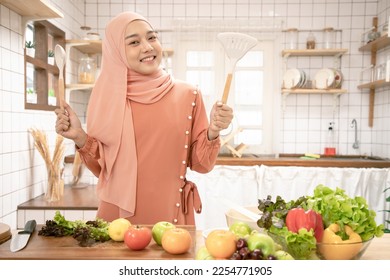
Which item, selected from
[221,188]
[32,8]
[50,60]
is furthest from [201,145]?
[50,60]

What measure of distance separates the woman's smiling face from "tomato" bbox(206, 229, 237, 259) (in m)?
0.56

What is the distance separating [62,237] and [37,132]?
119 cm

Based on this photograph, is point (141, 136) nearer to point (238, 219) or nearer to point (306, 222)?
point (238, 219)

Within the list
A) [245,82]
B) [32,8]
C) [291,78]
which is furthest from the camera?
[245,82]

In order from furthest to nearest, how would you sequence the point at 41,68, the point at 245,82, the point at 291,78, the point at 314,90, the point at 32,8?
1. the point at 245,82
2. the point at 291,78
3. the point at 314,90
4. the point at 41,68
5. the point at 32,8

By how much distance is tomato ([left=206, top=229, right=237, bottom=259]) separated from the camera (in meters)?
0.64

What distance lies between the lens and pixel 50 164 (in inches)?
75.6

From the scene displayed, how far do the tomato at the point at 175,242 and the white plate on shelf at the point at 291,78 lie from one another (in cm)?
224

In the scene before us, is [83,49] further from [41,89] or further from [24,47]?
[24,47]

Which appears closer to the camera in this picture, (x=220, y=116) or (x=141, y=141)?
(x=220, y=116)

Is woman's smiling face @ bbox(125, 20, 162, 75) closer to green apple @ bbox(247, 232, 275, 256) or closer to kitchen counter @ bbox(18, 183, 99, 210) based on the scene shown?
green apple @ bbox(247, 232, 275, 256)

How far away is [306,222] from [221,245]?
5.8 inches

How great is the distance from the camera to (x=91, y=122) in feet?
3.70

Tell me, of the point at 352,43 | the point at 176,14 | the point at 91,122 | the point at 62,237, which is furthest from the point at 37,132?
the point at 352,43
